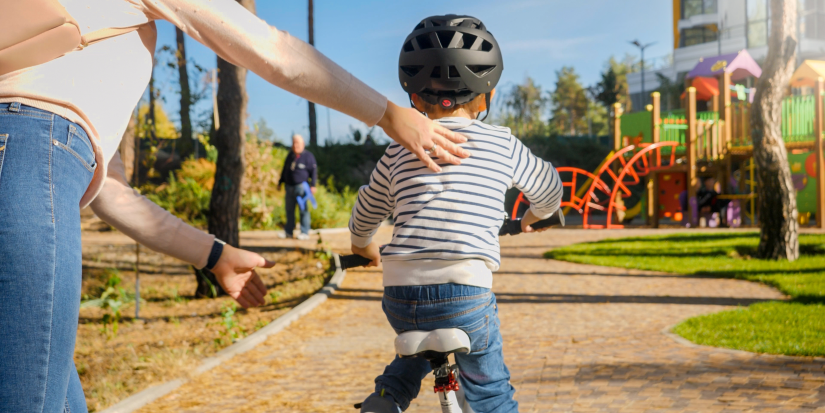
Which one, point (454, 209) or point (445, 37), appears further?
point (445, 37)

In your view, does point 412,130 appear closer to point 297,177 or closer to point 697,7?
point 297,177

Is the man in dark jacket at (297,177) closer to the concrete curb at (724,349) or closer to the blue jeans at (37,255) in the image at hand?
the concrete curb at (724,349)

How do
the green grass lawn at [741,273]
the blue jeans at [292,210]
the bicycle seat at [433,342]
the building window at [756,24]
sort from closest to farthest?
the bicycle seat at [433,342], the green grass lawn at [741,273], the blue jeans at [292,210], the building window at [756,24]

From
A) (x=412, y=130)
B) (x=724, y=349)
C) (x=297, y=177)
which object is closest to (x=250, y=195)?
(x=297, y=177)

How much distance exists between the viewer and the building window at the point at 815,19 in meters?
40.3

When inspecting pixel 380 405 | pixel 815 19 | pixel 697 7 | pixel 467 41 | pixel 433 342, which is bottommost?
pixel 380 405

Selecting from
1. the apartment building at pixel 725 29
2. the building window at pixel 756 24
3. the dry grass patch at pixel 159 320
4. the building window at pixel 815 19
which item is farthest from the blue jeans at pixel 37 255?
the building window at pixel 756 24

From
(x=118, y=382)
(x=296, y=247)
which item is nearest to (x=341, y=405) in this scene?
(x=118, y=382)

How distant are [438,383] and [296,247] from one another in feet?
33.7

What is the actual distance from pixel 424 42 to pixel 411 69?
11cm

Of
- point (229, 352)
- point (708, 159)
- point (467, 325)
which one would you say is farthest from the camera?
point (708, 159)

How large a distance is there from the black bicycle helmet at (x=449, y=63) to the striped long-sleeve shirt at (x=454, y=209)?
126 millimetres

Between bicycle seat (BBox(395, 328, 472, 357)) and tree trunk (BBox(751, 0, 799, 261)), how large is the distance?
10.3 m

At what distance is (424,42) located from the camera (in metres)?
2.52
